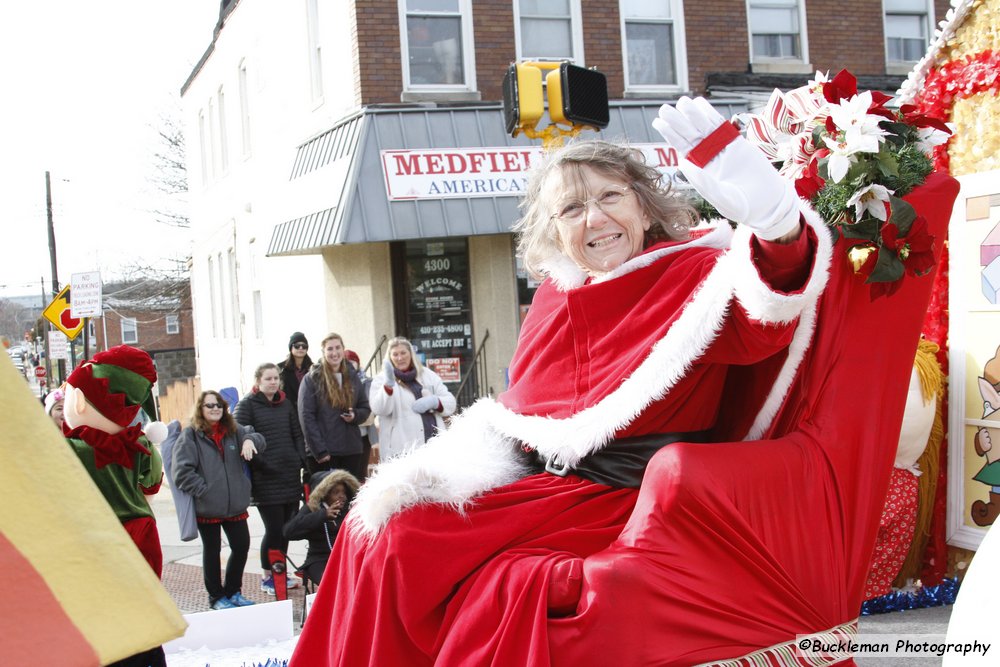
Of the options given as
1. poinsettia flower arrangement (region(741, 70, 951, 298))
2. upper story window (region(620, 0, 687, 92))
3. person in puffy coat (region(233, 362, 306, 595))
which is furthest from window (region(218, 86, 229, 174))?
poinsettia flower arrangement (region(741, 70, 951, 298))

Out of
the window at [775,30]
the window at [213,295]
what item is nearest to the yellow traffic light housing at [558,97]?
the window at [775,30]

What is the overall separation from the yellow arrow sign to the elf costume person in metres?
10.4

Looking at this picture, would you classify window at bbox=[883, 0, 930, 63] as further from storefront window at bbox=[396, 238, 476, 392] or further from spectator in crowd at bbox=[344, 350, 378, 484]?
spectator in crowd at bbox=[344, 350, 378, 484]

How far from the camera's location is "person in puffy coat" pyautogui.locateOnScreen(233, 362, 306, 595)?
6684 mm

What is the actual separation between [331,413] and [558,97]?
3206 millimetres

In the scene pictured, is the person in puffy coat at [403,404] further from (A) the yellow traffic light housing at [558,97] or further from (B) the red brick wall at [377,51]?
(B) the red brick wall at [377,51]

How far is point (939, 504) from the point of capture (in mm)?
4477

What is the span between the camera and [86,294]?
44.3 ft

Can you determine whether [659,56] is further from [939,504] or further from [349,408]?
[939,504]

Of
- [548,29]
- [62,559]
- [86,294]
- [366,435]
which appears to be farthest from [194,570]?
[548,29]

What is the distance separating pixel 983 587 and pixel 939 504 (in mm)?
2632

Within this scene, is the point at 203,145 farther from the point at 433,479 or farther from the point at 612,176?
the point at 433,479

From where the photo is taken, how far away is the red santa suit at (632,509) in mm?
2326

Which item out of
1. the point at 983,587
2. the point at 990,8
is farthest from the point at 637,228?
the point at 990,8
